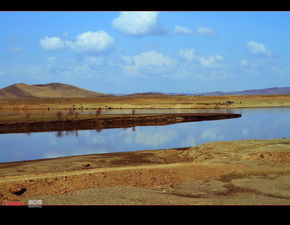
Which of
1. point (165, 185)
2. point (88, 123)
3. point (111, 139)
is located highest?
point (88, 123)

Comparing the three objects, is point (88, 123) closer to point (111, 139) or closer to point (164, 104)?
point (111, 139)

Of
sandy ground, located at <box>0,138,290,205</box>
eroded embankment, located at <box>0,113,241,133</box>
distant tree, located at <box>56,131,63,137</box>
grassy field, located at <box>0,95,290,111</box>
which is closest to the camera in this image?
sandy ground, located at <box>0,138,290,205</box>

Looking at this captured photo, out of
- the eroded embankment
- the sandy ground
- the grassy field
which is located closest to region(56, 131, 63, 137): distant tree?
the eroded embankment

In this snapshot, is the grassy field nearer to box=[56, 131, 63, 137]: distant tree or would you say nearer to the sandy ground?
box=[56, 131, 63, 137]: distant tree

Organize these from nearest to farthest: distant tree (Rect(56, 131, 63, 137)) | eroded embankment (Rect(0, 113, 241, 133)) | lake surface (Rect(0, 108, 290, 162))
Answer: lake surface (Rect(0, 108, 290, 162)) < distant tree (Rect(56, 131, 63, 137)) < eroded embankment (Rect(0, 113, 241, 133))

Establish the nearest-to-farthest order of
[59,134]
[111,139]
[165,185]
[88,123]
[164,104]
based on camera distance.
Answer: [165,185]
[111,139]
[59,134]
[88,123]
[164,104]

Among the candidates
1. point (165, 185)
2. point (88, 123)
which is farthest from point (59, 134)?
point (165, 185)

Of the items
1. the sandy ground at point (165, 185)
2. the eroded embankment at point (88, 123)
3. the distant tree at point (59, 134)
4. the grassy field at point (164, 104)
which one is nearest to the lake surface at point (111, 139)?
the distant tree at point (59, 134)

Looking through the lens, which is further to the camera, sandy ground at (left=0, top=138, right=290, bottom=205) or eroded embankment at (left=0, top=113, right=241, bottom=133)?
eroded embankment at (left=0, top=113, right=241, bottom=133)
